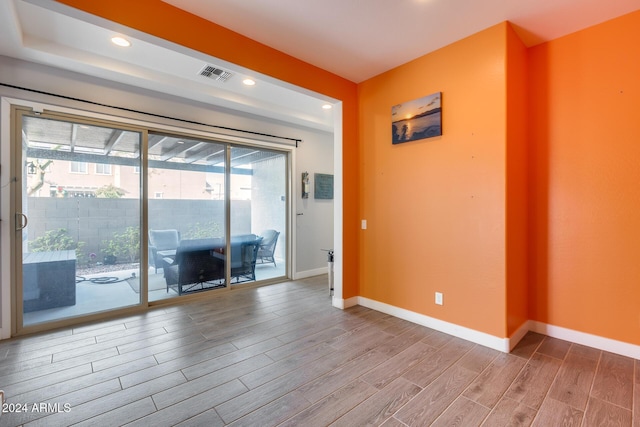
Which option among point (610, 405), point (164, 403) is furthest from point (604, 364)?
point (164, 403)

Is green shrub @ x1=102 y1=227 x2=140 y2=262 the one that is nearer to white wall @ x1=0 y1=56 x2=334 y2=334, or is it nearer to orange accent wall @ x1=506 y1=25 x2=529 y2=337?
white wall @ x1=0 y1=56 x2=334 y2=334

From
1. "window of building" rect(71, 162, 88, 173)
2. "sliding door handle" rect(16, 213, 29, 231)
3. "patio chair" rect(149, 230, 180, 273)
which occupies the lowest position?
"patio chair" rect(149, 230, 180, 273)

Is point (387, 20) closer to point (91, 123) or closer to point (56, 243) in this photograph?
point (91, 123)

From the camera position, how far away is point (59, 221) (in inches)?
119

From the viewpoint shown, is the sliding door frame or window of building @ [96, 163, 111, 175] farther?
window of building @ [96, 163, 111, 175]

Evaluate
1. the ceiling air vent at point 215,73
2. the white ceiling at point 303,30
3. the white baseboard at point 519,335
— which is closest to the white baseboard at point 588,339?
the white baseboard at point 519,335

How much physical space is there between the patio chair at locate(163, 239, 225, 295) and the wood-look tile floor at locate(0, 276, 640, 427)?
842mm

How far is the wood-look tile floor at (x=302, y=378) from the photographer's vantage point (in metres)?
1.72

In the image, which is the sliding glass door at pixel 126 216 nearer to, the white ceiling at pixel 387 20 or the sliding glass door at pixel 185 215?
the sliding glass door at pixel 185 215

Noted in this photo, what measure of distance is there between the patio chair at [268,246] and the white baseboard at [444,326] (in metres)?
1.91

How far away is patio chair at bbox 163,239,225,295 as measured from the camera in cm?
388

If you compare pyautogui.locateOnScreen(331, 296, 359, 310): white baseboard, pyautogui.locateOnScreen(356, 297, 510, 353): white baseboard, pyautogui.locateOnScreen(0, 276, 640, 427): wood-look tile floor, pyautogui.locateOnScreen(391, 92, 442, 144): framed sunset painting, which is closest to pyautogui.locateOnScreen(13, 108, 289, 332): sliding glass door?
pyautogui.locateOnScreen(0, 276, 640, 427): wood-look tile floor

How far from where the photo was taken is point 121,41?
107 inches

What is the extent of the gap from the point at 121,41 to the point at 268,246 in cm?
324
